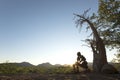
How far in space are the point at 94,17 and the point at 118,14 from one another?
3.32m

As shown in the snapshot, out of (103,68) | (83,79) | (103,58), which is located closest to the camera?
(83,79)

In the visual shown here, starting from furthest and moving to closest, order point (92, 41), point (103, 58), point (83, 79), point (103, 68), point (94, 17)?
point (94, 17), point (92, 41), point (103, 58), point (103, 68), point (83, 79)

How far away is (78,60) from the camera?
2645 cm

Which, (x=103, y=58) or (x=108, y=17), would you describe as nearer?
(x=103, y=58)

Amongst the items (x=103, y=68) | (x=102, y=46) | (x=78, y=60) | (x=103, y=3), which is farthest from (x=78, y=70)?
(x=103, y=3)

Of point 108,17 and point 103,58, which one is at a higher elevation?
point 108,17

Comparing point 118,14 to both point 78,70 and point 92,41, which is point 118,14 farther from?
point 78,70

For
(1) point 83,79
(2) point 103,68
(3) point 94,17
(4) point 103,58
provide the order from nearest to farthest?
(1) point 83,79, (2) point 103,68, (4) point 103,58, (3) point 94,17

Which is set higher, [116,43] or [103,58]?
[116,43]

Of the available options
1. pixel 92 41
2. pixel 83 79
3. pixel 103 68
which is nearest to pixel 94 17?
pixel 92 41

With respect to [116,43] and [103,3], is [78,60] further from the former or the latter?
[103,3]

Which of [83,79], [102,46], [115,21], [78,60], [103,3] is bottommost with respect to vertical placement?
[83,79]

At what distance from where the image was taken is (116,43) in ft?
99.6

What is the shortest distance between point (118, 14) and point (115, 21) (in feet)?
3.15
